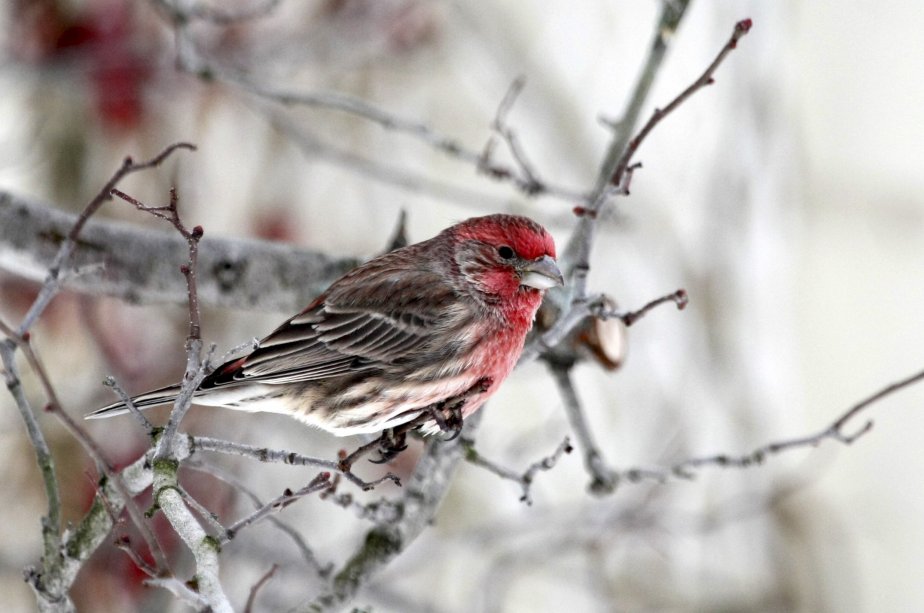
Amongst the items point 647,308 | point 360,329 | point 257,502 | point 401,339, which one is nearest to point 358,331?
point 360,329

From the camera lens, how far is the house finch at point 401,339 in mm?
2980

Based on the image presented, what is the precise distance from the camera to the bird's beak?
2971 millimetres

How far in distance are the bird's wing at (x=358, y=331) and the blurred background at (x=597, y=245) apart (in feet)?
3.48

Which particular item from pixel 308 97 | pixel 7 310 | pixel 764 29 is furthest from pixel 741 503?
pixel 7 310

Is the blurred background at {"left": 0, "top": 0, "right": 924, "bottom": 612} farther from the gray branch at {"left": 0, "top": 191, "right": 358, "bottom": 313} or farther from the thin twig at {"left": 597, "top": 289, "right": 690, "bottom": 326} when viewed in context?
the thin twig at {"left": 597, "top": 289, "right": 690, "bottom": 326}

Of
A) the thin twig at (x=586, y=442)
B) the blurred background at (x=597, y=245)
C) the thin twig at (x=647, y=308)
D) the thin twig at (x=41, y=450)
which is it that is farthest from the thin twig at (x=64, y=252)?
the blurred background at (x=597, y=245)

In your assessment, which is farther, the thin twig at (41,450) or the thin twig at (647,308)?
the thin twig at (647,308)

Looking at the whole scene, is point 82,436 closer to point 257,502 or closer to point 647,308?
point 257,502

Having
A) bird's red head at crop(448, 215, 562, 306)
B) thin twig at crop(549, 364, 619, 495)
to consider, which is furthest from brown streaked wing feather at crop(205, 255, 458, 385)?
thin twig at crop(549, 364, 619, 495)

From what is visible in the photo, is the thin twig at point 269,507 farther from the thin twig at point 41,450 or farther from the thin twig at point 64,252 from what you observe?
the thin twig at point 64,252

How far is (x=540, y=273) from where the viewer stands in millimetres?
3014

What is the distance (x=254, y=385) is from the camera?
9.78ft

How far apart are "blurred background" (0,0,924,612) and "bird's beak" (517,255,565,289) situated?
115 centimetres

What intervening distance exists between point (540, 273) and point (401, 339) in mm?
470
